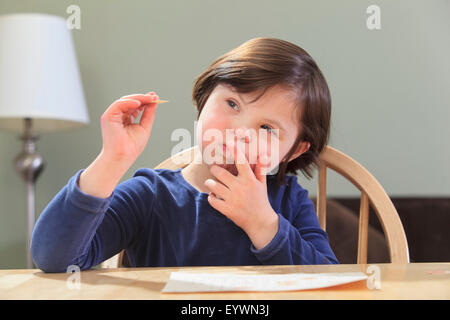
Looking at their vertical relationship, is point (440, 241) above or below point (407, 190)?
below

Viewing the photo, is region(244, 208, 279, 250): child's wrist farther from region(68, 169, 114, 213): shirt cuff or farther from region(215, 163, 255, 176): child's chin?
region(68, 169, 114, 213): shirt cuff

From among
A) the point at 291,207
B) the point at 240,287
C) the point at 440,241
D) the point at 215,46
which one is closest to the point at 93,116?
the point at 215,46

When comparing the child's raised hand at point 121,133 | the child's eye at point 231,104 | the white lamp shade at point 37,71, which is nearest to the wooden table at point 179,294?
the child's raised hand at point 121,133

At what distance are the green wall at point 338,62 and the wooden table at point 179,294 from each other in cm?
112

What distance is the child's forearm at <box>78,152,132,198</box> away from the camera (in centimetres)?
56

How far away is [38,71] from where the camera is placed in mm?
1501

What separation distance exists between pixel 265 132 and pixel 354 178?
0.27 m

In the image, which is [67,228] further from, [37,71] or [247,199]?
[37,71]

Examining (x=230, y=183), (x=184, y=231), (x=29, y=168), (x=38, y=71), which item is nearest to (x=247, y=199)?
(x=230, y=183)

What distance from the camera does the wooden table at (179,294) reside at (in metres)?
0.39

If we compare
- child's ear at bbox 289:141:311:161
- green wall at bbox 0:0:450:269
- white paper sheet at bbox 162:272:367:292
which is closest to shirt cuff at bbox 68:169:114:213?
white paper sheet at bbox 162:272:367:292

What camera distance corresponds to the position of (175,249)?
760 millimetres

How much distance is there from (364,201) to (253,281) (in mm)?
507
